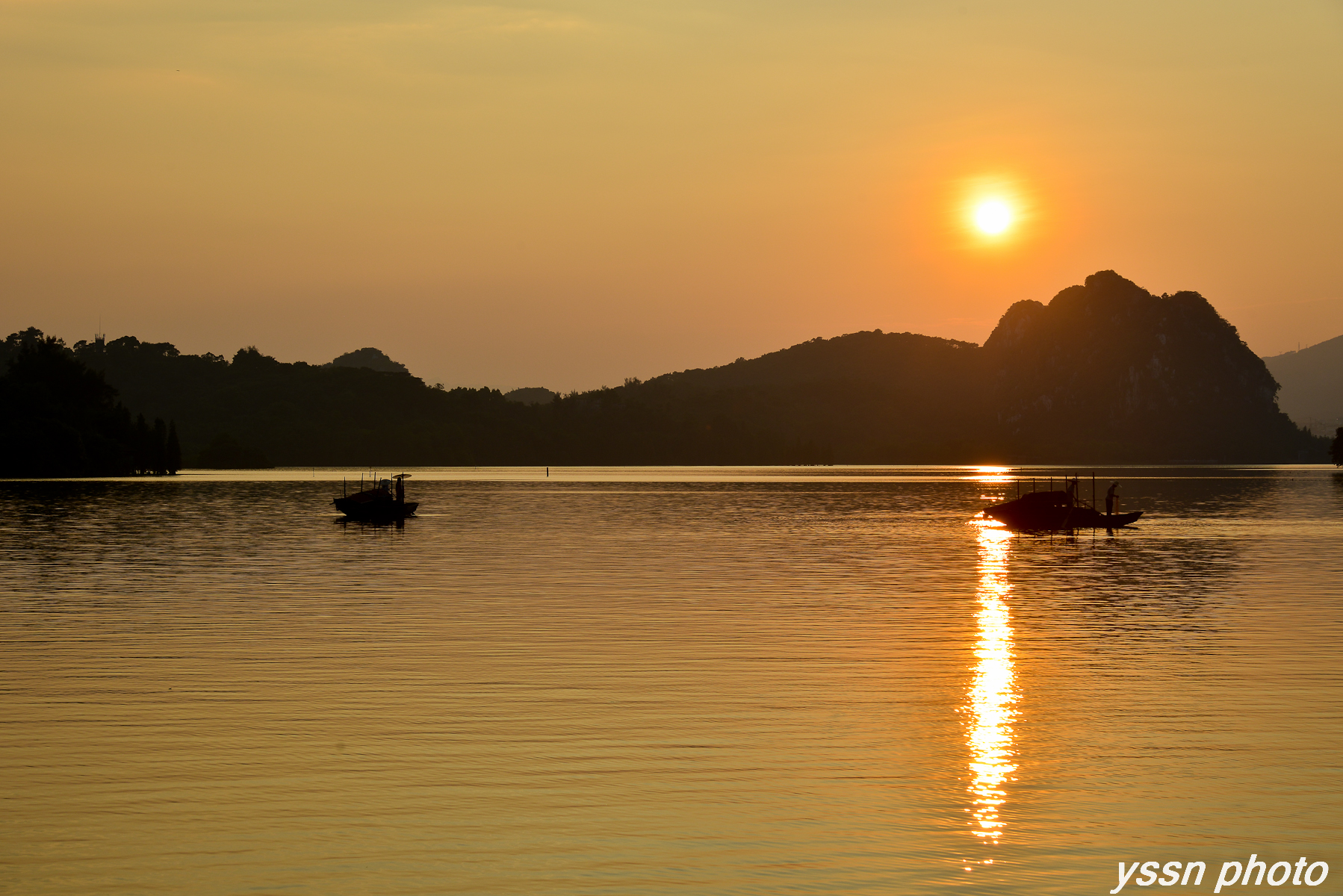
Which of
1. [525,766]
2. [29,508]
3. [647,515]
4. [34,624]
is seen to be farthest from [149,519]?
[525,766]

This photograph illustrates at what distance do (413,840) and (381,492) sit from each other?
9398 cm

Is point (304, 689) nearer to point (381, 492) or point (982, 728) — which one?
point (982, 728)

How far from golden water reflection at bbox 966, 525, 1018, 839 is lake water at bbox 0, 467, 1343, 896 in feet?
0.41

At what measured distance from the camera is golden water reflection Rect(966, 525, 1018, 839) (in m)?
18.5

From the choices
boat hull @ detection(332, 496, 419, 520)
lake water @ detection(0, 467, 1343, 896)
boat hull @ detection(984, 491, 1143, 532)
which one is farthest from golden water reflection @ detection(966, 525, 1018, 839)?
boat hull @ detection(332, 496, 419, 520)

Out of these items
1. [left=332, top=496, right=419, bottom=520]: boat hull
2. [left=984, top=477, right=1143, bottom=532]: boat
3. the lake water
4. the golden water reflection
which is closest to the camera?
the lake water

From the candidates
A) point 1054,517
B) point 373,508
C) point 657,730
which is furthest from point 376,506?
point 657,730

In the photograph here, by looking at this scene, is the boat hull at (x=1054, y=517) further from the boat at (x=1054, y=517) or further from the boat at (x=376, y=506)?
the boat at (x=376, y=506)

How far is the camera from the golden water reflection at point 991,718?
18.5 meters

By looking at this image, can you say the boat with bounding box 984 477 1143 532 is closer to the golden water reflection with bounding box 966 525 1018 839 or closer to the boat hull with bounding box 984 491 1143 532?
the boat hull with bounding box 984 491 1143 532

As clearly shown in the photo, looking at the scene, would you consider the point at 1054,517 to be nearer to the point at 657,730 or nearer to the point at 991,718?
the point at 991,718

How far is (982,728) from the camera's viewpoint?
2414cm

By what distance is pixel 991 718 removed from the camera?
25.2m

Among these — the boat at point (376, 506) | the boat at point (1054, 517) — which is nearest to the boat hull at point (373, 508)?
the boat at point (376, 506)
